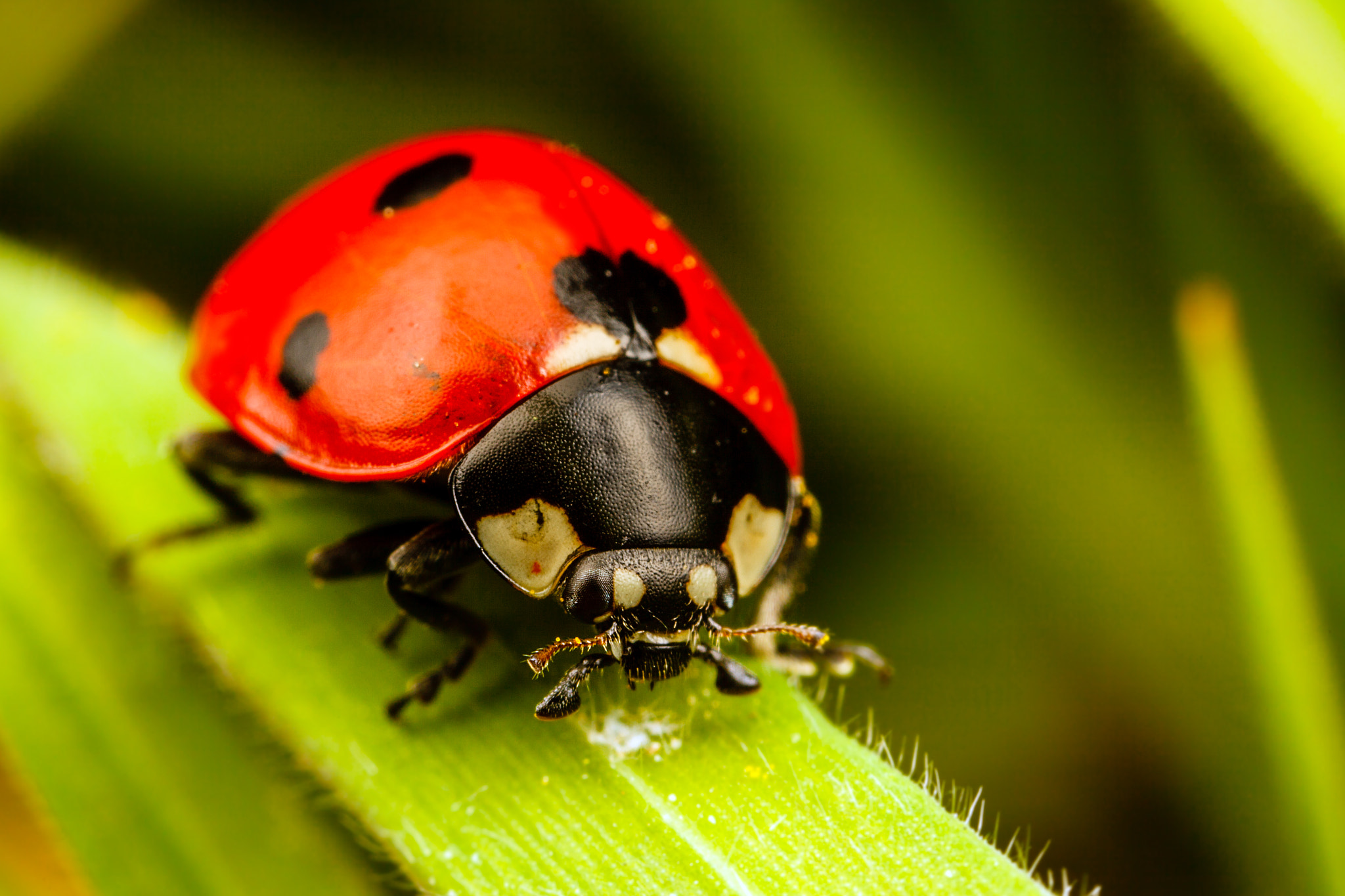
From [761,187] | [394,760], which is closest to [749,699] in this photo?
[394,760]

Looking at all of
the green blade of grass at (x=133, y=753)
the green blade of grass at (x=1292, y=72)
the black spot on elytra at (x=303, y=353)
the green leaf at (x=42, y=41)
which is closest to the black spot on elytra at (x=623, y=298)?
the black spot on elytra at (x=303, y=353)

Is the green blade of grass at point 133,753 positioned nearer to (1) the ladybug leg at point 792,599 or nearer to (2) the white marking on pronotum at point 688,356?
(1) the ladybug leg at point 792,599

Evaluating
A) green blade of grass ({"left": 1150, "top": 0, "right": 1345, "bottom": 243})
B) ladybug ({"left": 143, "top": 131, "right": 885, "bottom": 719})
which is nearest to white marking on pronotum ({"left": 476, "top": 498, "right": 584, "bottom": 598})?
ladybug ({"left": 143, "top": 131, "right": 885, "bottom": 719})

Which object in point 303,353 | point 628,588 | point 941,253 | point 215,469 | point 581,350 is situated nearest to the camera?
point 628,588

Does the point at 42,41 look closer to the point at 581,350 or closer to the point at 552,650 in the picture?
the point at 581,350

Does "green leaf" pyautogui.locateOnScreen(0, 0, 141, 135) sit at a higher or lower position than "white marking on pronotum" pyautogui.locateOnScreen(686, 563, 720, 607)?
lower

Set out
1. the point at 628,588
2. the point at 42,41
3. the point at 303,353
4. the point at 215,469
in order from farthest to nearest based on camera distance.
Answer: the point at 42,41
the point at 215,469
the point at 303,353
the point at 628,588

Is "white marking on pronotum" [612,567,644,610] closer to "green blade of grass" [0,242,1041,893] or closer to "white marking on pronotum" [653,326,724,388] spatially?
"green blade of grass" [0,242,1041,893]

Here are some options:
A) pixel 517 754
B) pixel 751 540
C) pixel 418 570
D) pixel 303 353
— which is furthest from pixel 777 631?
pixel 303 353
